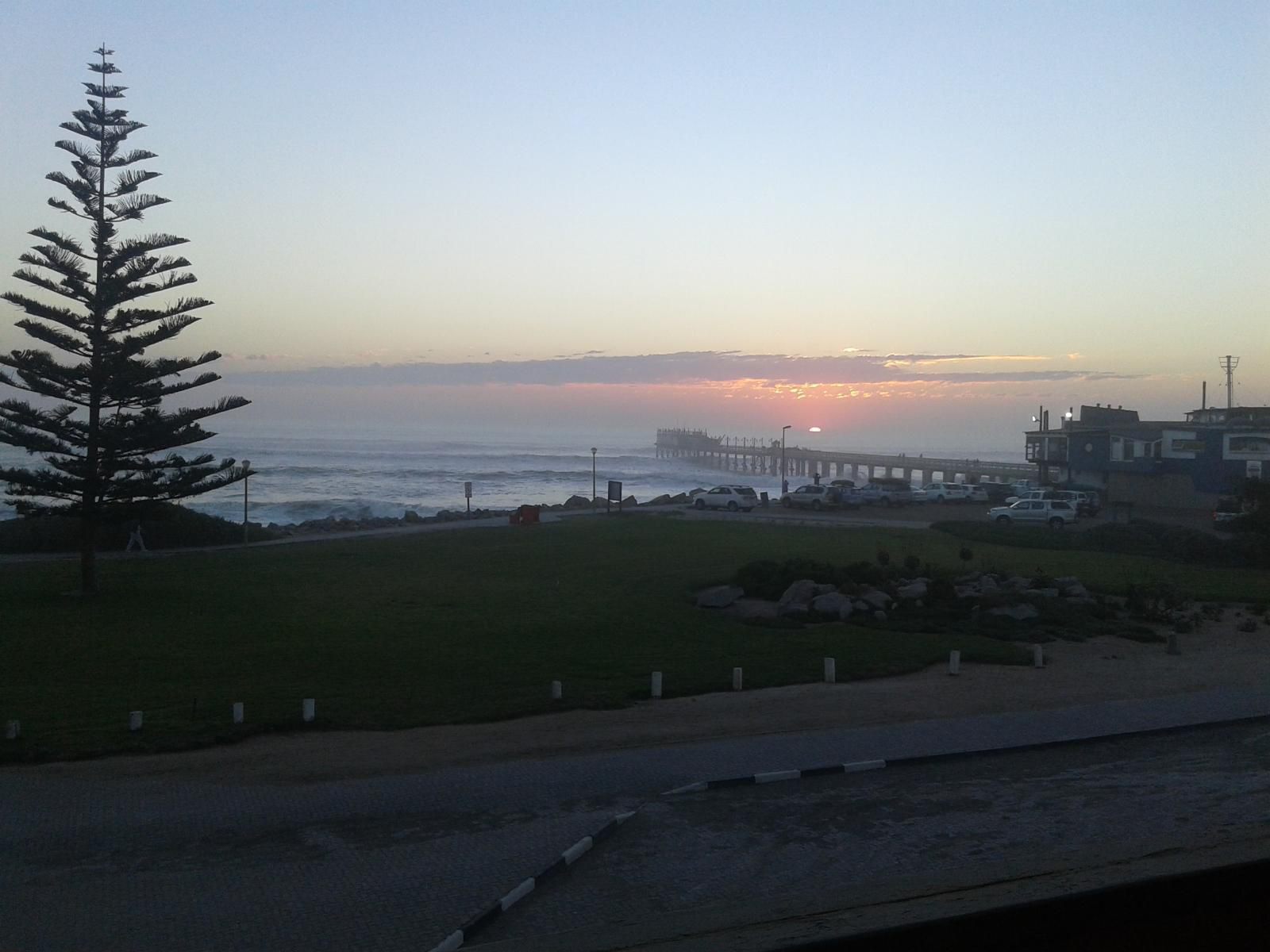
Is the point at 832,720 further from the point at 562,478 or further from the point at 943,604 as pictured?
the point at 562,478

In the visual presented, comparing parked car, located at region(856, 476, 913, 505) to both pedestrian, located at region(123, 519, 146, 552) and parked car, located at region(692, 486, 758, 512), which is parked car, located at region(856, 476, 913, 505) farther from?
pedestrian, located at region(123, 519, 146, 552)

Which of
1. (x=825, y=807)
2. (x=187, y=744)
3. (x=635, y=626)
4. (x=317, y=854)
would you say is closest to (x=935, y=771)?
(x=825, y=807)

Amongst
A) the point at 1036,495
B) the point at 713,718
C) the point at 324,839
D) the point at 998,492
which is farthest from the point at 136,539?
the point at 998,492

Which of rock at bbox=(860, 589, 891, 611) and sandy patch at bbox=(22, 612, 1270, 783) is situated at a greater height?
rock at bbox=(860, 589, 891, 611)

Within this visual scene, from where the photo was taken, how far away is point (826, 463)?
364ft

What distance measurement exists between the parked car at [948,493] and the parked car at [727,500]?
10.1m

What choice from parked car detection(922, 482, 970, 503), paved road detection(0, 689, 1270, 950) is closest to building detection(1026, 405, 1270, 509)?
parked car detection(922, 482, 970, 503)

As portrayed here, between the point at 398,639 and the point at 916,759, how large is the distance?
30.2 ft

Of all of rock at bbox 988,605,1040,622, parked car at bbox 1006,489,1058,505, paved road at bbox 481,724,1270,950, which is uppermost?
parked car at bbox 1006,489,1058,505

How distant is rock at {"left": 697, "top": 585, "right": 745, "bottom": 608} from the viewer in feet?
63.1

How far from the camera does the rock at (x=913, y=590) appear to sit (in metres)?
19.1

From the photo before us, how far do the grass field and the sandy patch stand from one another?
405 mm

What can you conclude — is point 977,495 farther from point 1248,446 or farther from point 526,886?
point 526,886

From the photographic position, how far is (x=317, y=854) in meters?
6.85
